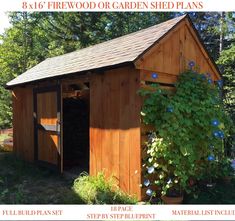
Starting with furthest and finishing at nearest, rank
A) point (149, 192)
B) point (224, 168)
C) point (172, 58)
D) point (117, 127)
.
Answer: point (224, 168) < point (172, 58) < point (117, 127) < point (149, 192)

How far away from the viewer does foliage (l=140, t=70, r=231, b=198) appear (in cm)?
532

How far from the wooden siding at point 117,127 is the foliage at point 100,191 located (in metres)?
0.17

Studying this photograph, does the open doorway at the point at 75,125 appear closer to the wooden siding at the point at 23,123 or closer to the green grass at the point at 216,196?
the wooden siding at the point at 23,123

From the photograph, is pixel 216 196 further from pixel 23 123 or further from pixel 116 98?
pixel 23 123

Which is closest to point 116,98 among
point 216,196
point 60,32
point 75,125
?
point 216,196

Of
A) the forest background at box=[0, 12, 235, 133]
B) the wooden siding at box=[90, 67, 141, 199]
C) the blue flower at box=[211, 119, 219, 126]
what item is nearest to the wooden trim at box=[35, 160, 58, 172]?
the wooden siding at box=[90, 67, 141, 199]

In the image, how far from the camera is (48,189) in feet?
21.2

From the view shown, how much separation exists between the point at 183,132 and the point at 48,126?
13.5 ft

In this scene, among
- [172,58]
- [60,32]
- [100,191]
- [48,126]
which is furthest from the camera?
[60,32]

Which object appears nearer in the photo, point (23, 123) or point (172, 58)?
point (172, 58)

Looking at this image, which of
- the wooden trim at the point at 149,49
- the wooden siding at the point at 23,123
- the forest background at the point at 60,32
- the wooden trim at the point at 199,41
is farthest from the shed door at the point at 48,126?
the forest background at the point at 60,32

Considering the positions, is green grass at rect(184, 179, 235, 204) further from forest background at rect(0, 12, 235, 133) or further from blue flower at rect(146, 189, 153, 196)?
forest background at rect(0, 12, 235, 133)

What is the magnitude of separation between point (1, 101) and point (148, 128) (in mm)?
16136

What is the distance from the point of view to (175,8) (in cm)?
723
